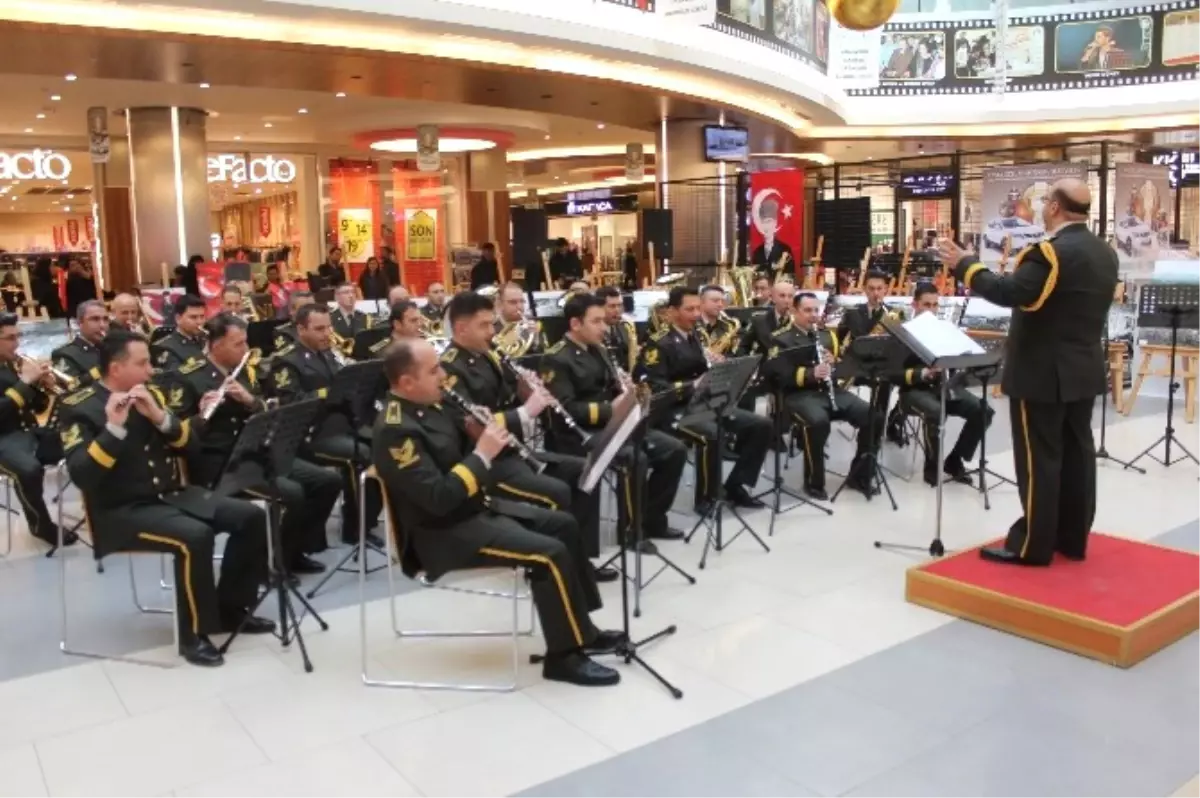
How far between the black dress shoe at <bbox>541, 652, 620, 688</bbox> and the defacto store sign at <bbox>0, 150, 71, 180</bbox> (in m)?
17.1

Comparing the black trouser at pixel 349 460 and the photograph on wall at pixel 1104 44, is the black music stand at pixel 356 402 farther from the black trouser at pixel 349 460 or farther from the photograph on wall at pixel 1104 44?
the photograph on wall at pixel 1104 44

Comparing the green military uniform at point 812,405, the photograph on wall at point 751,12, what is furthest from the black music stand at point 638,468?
the photograph on wall at point 751,12

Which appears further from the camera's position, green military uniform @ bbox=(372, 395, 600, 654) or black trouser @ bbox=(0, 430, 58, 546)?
black trouser @ bbox=(0, 430, 58, 546)

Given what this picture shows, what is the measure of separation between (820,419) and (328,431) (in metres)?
3.18

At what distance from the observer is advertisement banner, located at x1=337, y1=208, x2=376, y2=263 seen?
70.6ft

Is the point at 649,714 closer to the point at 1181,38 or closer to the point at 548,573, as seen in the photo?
the point at 548,573

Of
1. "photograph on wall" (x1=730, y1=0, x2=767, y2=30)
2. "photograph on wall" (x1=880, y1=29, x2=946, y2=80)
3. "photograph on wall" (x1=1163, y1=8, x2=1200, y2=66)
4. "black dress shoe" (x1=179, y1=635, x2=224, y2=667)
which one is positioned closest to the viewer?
"black dress shoe" (x1=179, y1=635, x2=224, y2=667)

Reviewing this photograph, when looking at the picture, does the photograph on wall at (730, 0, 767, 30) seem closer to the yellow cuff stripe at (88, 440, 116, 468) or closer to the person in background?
the person in background

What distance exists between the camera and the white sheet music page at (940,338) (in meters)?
5.25

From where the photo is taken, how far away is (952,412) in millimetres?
7410

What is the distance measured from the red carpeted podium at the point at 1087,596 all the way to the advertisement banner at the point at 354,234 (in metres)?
18.1

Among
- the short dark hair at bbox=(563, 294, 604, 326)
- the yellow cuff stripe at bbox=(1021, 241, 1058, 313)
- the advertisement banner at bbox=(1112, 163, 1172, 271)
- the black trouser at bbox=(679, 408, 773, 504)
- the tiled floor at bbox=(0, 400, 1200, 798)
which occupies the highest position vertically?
the advertisement banner at bbox=(1112, 163, 1172, 271)

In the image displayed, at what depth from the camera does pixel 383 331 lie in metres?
7.73

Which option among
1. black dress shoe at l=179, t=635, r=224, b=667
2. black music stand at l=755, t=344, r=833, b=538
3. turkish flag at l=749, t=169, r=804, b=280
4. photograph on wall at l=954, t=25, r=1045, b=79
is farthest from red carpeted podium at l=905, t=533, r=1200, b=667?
photograph on wall at l=954, t=25, r=1045, b=79
